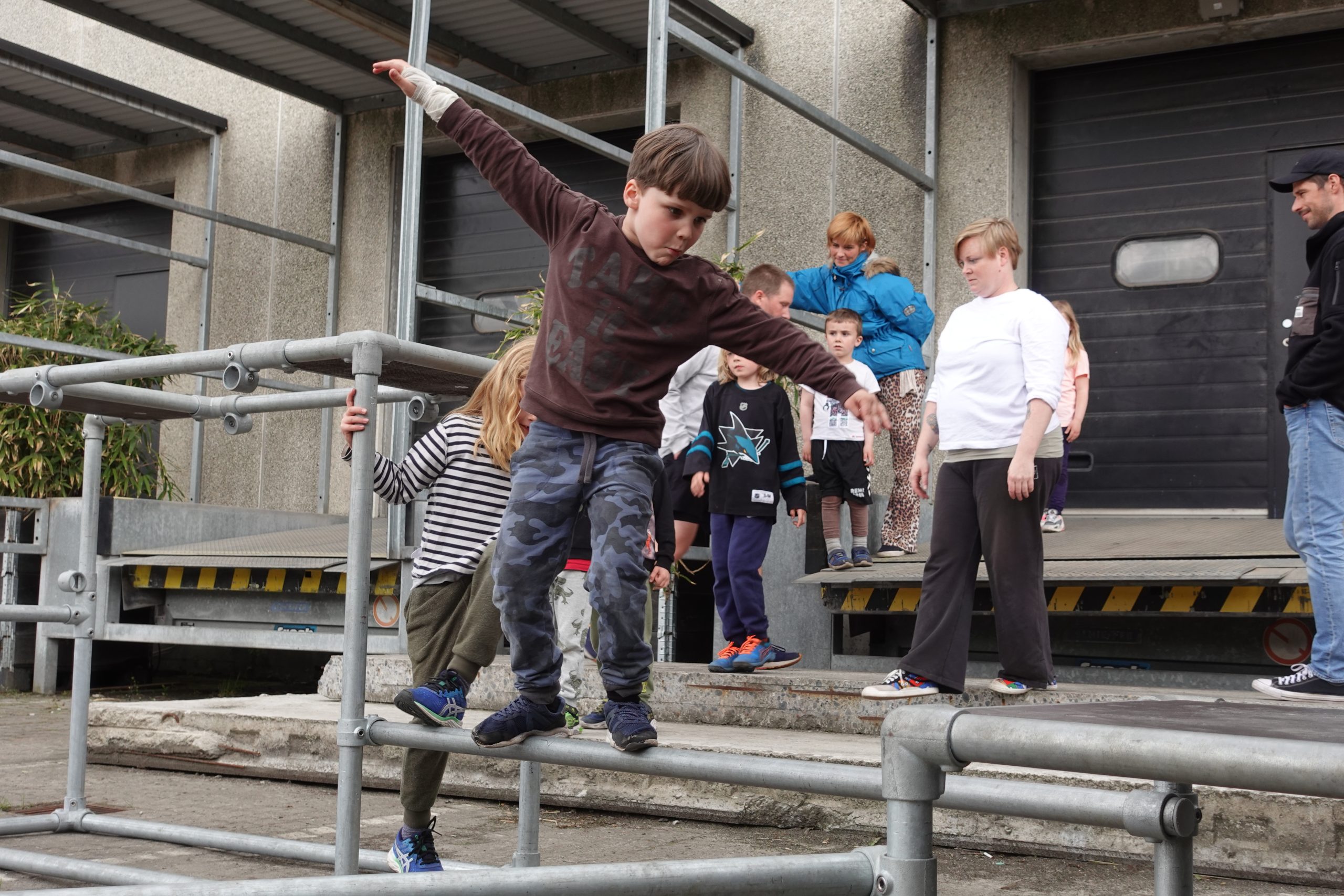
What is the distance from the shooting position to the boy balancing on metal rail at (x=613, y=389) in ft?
9.18

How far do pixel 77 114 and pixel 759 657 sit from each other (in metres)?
8.40

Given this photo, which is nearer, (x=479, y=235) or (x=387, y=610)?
(x=387, y=610)

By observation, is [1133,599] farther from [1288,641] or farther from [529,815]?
[529,815]

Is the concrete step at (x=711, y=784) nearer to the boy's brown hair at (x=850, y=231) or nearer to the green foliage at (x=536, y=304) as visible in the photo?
the green foliage at (x=536, y=304)

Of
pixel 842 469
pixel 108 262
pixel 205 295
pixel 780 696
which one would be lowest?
pixel 780 696

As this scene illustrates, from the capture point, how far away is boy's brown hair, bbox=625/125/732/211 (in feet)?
8.91

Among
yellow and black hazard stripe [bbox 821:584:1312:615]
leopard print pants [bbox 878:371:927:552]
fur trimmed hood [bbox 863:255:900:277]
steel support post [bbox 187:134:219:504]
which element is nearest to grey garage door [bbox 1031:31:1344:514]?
leopard print pants [bbox 878:371:927:552]

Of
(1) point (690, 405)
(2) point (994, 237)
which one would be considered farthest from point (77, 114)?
(2) point (994, 237)

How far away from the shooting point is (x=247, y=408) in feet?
14.2

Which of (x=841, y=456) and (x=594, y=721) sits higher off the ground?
(x=841, y=456)

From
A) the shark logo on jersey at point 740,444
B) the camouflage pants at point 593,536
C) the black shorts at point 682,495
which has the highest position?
the shark logo on jersey at point 740,444

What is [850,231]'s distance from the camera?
6.87 metres

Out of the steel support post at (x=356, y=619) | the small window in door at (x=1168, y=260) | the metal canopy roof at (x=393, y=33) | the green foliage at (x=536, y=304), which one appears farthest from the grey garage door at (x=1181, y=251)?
the steel support post at (x=356, y=619)

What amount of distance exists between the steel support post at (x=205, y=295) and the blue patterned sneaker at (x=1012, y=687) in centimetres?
798
